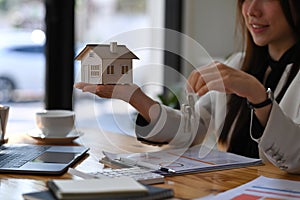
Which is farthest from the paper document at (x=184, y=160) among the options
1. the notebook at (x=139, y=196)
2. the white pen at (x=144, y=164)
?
the notebook at (x=139, y=196)

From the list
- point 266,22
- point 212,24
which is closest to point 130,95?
point 266,22

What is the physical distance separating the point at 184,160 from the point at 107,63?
12.1 inches

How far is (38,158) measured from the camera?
4.42 feet

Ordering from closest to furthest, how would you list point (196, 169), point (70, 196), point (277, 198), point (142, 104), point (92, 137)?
point (70, 196) → point (277, 198) → point (196, 169) → point (142, 104) → point (92, 137)

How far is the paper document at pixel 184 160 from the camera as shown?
1279 millimetres

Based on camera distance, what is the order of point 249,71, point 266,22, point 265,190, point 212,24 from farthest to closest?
point 212,24, point 249,71, point 266,22, point 265,190

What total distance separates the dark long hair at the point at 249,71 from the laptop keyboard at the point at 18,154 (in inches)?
24.7

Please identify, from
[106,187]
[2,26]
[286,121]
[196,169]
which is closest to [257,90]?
[286,121]

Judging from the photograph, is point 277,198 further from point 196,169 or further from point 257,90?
point 257,90

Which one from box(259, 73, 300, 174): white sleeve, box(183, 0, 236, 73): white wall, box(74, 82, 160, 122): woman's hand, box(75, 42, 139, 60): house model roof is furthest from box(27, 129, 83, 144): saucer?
box(183, 0, 236, 73): white wall

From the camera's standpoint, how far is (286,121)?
1.36 m

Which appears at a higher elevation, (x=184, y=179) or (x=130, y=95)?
(x=130, y=95)

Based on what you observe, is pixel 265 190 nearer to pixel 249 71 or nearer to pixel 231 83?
pixel 231 83

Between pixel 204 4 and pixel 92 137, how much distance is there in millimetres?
1810
